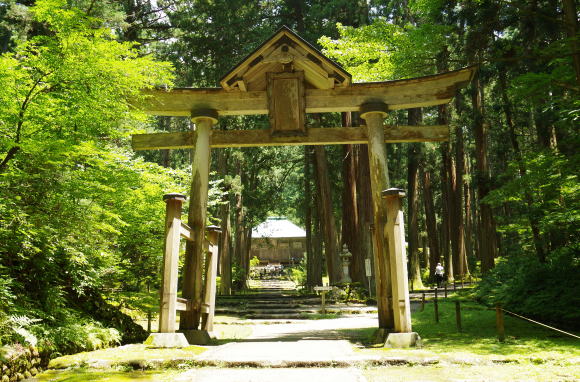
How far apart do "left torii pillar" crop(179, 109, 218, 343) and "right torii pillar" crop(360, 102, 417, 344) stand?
9.80 feet

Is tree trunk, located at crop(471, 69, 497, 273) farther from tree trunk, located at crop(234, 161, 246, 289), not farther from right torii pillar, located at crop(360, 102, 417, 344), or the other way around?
right torii pillar, located at crop(360, 102, 417, 344)

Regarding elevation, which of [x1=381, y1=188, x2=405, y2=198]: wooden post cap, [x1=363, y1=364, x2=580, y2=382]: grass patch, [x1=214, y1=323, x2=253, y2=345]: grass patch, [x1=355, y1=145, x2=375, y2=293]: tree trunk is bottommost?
[x1=214, y1=323, x2=253, y2=345]: grass patch

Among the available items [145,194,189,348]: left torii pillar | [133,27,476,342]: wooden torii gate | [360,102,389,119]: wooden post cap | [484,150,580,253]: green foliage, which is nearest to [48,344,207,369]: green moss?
[145,194,189,348]: left torii pillar

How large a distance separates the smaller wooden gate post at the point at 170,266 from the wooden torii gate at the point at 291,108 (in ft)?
2.92

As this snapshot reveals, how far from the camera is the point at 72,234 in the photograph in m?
5.90

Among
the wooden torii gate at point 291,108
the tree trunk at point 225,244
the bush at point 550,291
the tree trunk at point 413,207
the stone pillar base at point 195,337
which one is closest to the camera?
the stone pillar base at point 195,337

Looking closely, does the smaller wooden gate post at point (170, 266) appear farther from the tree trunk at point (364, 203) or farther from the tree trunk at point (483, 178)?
the tree trunk at point (483, 178)

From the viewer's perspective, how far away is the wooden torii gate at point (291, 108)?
24.0ft

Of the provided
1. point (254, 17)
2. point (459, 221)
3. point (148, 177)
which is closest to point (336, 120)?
point (254, 17)

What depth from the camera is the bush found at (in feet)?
26.6

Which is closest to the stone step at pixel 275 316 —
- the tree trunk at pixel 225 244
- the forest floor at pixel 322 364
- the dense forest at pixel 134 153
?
the dense forest at pixel 134 153

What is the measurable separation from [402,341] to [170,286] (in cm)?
349

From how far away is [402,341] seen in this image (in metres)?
6.14

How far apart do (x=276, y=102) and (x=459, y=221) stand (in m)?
16.6
